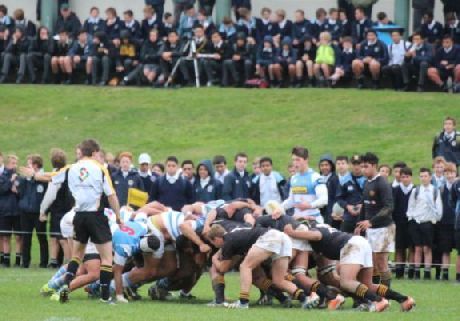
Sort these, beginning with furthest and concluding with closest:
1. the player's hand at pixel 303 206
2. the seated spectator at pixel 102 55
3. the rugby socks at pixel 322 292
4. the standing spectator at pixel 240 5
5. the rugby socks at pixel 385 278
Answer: the standing spectator at pixel 240 5 < the seated spectator at pixel 102 55 < the player's hand at pixel 303 206 < the rugby socks at pixel 385 278 < the rugby socks at pixel 322 292

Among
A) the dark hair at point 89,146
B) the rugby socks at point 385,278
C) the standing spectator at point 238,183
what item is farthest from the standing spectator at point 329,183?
the dark hair at point 89,146

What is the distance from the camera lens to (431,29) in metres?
32.3

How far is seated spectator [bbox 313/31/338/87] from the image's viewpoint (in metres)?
31.9

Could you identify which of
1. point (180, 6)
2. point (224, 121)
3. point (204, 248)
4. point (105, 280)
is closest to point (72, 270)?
point (105, 280)

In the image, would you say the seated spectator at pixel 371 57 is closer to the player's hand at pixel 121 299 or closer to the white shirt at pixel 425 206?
the white shirt at pixel 425 206

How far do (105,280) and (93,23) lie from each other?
18.9 meters

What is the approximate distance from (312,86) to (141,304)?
16.4 m

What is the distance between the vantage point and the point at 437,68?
30812mm

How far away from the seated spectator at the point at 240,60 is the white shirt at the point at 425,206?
11263 millimetres

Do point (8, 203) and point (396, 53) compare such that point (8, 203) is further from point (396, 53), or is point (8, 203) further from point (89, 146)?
point (396, 53)

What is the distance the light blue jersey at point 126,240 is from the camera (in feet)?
56.8

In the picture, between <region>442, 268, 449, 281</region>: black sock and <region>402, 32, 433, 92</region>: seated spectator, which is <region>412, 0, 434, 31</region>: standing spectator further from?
<region>442, 268, 449, 281</region>: black sock

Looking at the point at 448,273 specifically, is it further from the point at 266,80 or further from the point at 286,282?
the point at 266,80

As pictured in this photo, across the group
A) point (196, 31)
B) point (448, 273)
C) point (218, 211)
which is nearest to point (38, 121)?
point (196, 31)
